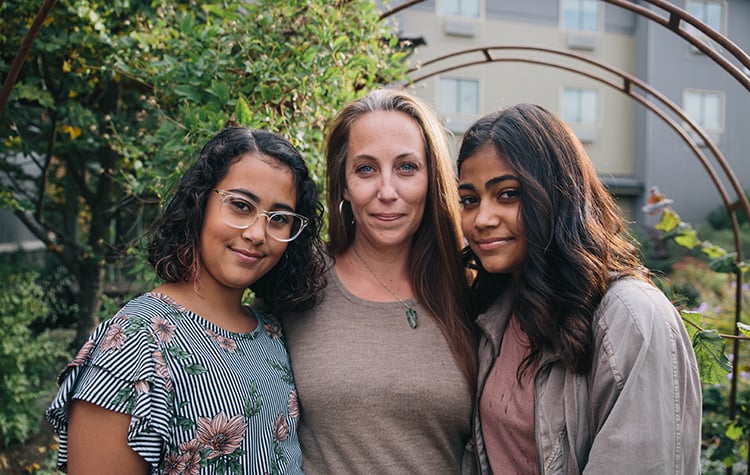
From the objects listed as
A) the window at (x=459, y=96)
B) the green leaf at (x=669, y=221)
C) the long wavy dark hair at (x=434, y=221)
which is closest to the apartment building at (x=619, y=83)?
the window at (x=459, y=96)

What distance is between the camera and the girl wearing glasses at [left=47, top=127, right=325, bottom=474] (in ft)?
4.52

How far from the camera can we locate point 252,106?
2414 mm

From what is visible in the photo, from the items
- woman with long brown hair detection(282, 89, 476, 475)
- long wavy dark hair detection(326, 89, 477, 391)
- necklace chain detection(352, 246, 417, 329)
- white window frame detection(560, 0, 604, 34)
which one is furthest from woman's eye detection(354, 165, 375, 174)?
white window frame detection(560, 0, 604, 34)

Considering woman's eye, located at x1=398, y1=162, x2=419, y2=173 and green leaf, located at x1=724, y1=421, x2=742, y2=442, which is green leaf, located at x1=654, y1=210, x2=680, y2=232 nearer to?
green leaf, located at x1=724, y1=421, x2=742, y2=442

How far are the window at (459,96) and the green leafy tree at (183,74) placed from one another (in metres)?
9.61

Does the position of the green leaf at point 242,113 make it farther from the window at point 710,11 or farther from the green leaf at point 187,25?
the window at point 710,11

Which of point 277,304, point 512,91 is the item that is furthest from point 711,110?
point 277,304

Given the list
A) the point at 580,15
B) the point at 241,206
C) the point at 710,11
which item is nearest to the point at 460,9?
the point at 580,15

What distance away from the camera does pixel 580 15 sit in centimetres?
1417

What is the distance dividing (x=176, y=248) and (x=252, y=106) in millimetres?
890

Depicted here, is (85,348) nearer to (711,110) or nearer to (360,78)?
(360,78)

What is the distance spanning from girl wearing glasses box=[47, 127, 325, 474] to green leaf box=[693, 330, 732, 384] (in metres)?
1.21

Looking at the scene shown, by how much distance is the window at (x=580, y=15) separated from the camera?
1410 cm

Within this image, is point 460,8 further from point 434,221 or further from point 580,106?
point 434,221
